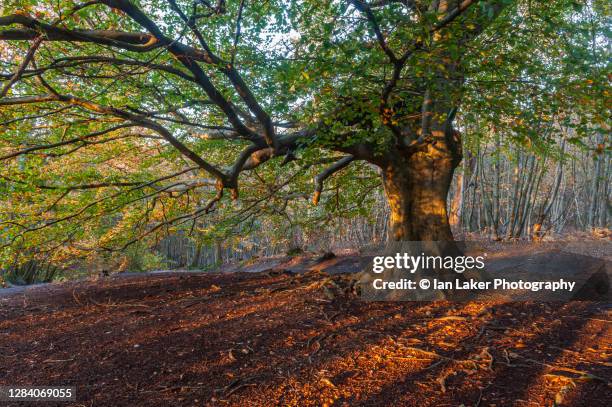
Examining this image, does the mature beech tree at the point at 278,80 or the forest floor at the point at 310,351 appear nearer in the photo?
the forest floor at the point at 310,351

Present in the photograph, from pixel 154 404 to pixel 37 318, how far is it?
137 inches

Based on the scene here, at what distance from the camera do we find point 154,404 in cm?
253

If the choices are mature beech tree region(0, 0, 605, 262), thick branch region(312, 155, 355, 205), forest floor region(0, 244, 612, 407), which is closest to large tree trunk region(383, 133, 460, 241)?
mature beech tree region(0, 0, 605, 262)

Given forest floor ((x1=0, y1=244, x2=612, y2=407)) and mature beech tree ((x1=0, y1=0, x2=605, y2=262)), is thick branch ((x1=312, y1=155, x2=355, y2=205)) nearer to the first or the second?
mature beech tree ((x1=0, y1=0, x2=605, y2=262))

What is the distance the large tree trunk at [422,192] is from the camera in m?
5.64

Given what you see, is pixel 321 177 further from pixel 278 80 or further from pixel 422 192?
pixel 278 80

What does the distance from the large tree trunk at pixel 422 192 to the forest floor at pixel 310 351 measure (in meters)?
1.15

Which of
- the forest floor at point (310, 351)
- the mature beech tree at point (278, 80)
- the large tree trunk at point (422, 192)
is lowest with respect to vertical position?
the forest floor at point (310, 351)

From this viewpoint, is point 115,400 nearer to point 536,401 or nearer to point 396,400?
point 396,400

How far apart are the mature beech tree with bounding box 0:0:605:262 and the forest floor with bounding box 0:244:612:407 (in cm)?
141

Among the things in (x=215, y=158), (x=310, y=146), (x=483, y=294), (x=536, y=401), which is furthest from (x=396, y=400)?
(x=215, y=158)

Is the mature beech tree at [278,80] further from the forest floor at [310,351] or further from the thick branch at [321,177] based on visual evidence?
the forest floor at [310,351]

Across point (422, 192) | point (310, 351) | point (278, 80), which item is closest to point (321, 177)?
point (422, 192)

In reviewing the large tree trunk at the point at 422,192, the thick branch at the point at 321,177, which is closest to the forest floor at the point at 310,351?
the large tree trunk at the point at 422,192
